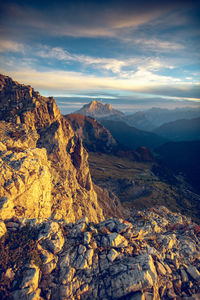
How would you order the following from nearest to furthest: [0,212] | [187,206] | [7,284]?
[7,284] < [0,212] < [187,206]

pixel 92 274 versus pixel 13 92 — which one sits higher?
pixel 13 92

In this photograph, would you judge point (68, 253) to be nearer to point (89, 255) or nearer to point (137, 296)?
point (89, 255)

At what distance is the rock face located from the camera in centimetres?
2183

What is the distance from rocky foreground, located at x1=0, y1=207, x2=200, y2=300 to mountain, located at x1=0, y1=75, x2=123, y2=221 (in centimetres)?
463

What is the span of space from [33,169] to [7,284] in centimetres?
1509

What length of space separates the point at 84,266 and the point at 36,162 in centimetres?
1770

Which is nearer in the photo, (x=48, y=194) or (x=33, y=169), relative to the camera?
(x=33, y=169)

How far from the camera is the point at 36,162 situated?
2667 cm

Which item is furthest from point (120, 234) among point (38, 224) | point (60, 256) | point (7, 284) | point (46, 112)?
point (46, 112)

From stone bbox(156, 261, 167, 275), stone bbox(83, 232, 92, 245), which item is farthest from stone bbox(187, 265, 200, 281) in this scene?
stone bbox(83, 232, 92, 245)

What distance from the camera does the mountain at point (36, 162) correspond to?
71.5 feet

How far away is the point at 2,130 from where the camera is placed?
3438 centimetres

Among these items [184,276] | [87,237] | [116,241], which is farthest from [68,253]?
[184,276]

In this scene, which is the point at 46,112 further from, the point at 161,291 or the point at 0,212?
the point at 161,291
